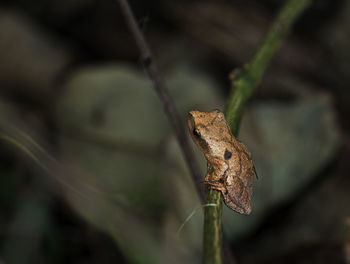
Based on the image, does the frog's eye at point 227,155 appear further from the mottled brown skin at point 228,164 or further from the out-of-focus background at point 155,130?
the out-of-focus background at point 155,130

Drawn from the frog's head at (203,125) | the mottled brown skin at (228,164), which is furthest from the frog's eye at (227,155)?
the frog's head at (203,125)

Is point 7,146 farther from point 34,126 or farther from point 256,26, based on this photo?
point 256,26

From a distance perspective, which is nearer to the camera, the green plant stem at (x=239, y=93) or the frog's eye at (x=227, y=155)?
→ the green plant stem at (x=239, y=93)

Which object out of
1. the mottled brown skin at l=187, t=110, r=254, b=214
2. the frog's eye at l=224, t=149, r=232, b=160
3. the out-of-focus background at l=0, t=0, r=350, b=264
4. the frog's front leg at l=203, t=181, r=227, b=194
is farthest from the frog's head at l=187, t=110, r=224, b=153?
the out-of-focus background at l=0, t=0, r=350, b=264

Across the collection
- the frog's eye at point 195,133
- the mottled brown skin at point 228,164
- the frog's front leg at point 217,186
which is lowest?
the frog's front leg at point 217,186

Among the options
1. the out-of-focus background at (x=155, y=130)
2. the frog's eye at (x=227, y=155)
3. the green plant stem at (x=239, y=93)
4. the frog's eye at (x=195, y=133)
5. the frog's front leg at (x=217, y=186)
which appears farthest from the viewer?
the out-of-focus background at (x=155, y=130)

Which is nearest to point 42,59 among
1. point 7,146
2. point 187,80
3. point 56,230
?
point 7,146

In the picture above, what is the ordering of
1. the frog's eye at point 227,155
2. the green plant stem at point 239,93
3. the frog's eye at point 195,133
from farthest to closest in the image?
the frog's eye at point 195,133
the frog's eye at point 227,155
the green plant stem at point 239,93
